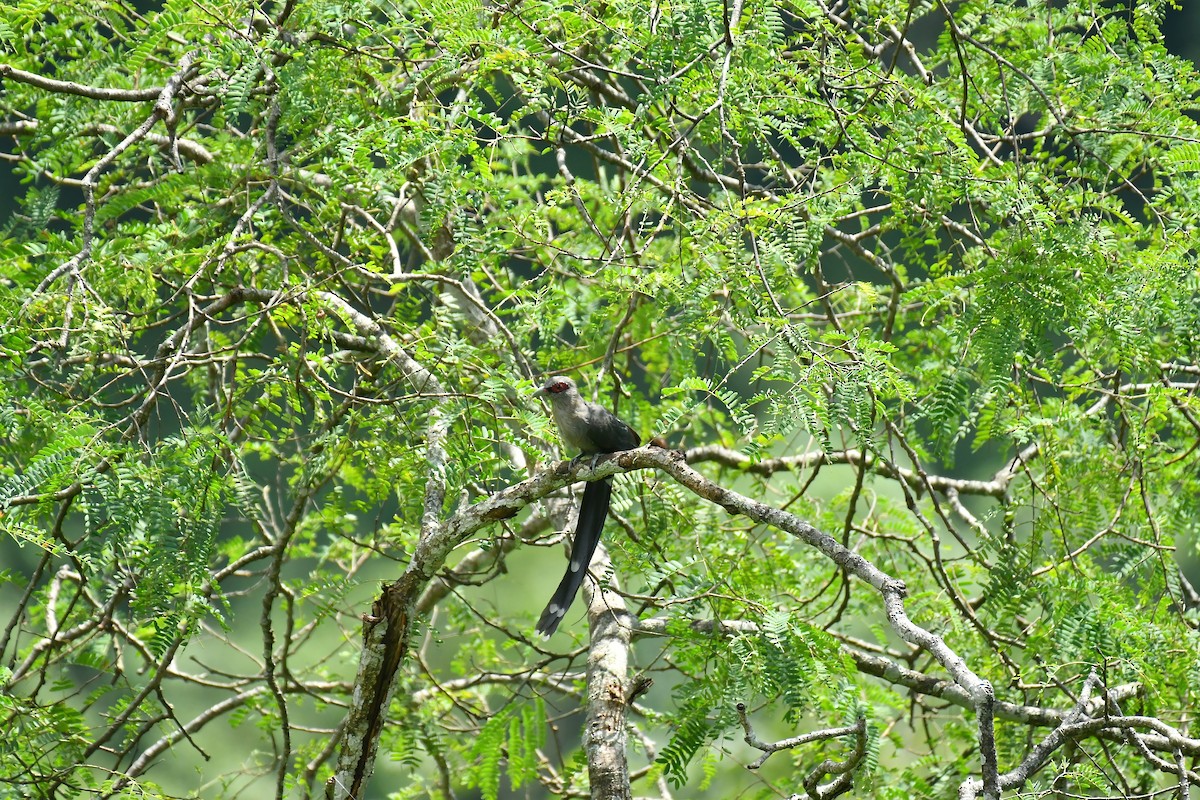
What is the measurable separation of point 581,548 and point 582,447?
46cm

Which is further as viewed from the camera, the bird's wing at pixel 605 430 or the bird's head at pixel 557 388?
the bird's head at pixel 557 388

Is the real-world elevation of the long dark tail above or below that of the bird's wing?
below

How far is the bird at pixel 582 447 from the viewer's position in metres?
3.83

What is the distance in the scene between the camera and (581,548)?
3.90m

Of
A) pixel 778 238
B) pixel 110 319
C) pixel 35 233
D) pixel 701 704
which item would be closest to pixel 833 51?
pixel 778 238

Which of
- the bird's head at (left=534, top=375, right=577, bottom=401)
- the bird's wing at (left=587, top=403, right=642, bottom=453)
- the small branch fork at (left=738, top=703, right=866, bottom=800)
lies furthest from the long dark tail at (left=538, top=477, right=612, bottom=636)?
the small branch fork at (left=738, top=703, right=866, bottom=800)

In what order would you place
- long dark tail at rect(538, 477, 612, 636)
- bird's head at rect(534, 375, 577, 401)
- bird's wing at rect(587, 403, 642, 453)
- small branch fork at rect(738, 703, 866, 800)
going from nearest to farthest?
small branch fork at rect(738, 703, 866, 800) < long dark tail at rect(538, 477, 612, 636) < bird's wing at rect(587, 403, 642, 453) < bird's head at rect(534, 375, 577, 401)

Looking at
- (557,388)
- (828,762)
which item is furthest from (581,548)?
(828,762)

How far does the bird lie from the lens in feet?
12.6

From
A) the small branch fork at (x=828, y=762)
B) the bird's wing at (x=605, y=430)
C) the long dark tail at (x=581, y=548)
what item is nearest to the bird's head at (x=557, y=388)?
the bird's wing at (x=605, y=430)

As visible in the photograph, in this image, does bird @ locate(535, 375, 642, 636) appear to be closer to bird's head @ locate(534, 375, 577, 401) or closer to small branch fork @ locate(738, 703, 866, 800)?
bird's head @ locate(534, 375, 577, 401)

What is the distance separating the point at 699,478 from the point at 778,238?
1243 mm

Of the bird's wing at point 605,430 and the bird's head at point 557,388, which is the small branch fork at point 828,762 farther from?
the bird's head at point 557,388

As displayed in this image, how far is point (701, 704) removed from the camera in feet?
11.2
